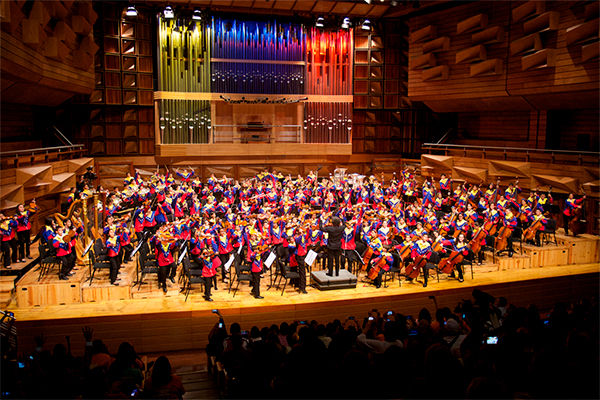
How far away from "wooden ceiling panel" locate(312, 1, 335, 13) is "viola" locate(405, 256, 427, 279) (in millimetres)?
12538

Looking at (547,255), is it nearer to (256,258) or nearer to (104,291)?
(256,258)

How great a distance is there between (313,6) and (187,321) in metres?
14.9

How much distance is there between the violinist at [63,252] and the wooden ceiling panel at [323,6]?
13.7 m

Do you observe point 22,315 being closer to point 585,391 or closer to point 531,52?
point 585,391

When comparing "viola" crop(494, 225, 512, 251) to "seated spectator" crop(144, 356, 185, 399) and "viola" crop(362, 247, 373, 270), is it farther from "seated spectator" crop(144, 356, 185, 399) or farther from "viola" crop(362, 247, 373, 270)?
"seated spectator" crop(144, 356, 185, 399)

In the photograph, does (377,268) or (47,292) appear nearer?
(47,292)

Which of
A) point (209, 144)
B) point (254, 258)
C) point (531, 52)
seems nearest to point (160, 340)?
point (254, 258)

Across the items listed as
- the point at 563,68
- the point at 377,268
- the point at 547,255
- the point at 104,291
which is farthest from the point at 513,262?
the point at 104,291

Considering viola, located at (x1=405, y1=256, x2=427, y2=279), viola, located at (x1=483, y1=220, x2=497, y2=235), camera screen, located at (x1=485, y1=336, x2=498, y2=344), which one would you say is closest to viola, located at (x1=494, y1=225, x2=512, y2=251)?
viola, located at (x1=483, y1=220, x2=497, y2=235)

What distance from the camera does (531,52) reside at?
15109 millimetres

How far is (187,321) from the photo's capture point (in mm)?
8625

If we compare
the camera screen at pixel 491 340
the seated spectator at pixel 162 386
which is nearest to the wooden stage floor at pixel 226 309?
the camera screen at pixel 491 340

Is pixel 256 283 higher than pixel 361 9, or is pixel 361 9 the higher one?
pixel 361 9

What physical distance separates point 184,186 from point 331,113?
8.30m
